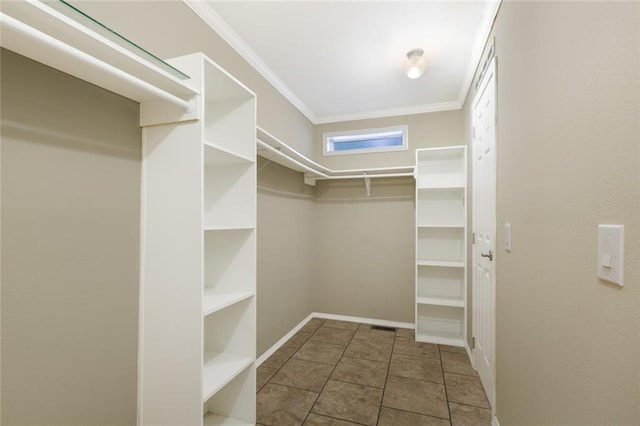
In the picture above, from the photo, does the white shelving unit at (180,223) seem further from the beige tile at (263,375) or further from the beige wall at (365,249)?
the beige wall at (365,249)

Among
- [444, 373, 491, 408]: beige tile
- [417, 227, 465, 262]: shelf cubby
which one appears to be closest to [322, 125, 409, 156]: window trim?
[417, 227, 465, 262]: shelf cubby

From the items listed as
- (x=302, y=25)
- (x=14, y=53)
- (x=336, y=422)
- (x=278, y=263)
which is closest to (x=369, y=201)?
(x=278, y=263)

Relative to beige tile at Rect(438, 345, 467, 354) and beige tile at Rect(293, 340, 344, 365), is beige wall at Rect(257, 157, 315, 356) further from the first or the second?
beige tile at Rect(438, 345, 467, 354)

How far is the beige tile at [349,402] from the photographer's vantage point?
5.89 ft

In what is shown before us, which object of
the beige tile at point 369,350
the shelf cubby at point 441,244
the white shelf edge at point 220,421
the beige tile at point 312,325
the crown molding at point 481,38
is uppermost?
the crown molding at point 481,38

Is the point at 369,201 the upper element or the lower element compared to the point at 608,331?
upper

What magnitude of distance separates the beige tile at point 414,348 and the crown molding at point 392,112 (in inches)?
103

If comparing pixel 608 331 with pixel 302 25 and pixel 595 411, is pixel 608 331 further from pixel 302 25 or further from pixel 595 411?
pixel 302 25

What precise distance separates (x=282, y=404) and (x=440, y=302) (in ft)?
5.99

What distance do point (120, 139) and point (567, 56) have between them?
5.70 ft

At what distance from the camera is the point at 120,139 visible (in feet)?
4.13

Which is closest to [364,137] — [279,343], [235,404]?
[279,343]

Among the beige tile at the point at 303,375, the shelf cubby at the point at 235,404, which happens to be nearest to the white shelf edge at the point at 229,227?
the shelf cubby at the point at 235,404

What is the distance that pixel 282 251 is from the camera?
2859 millimetres
